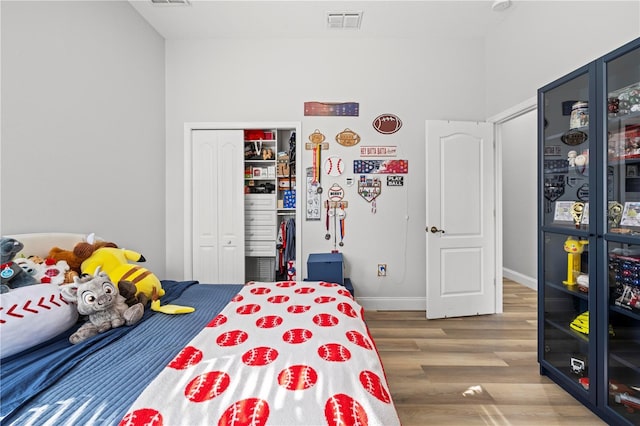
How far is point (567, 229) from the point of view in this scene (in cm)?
200

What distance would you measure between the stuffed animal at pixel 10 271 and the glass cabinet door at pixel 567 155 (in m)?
3.11

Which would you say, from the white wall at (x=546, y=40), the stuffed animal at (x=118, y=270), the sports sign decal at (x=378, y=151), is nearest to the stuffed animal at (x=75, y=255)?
the stuffed animal at (x=118, y=270)

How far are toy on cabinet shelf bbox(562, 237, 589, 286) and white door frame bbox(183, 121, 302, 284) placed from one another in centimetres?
238

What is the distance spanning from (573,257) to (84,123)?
3.61 m

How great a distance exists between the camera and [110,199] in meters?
2.69

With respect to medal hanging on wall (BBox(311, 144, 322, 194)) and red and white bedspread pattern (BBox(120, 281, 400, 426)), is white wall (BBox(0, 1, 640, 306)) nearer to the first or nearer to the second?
medal hanging on wall (BBox(311, 144, 322, 194))

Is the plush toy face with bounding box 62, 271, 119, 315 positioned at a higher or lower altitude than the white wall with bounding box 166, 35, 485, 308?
lower

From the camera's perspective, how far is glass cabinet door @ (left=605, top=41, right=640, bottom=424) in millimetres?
1651

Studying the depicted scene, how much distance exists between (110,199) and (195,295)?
4.29ft

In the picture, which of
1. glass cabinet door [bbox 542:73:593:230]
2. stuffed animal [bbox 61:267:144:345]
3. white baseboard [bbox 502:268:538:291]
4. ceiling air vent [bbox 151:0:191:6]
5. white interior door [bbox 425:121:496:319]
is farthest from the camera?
white baseboard [bbox 502:268:538:291]

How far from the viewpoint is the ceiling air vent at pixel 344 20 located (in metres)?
3.06

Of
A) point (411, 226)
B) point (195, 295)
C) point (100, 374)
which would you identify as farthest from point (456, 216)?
point (100, 374)

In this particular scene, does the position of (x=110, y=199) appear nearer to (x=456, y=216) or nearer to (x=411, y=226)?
(x=411, y=226)

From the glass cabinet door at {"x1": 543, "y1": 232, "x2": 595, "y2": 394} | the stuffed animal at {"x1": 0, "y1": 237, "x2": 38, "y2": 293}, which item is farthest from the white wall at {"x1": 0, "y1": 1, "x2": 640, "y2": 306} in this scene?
A: the glass cabinet door at {"x1": 543, "y1": 232, "x2": 595, "y2": 394}
